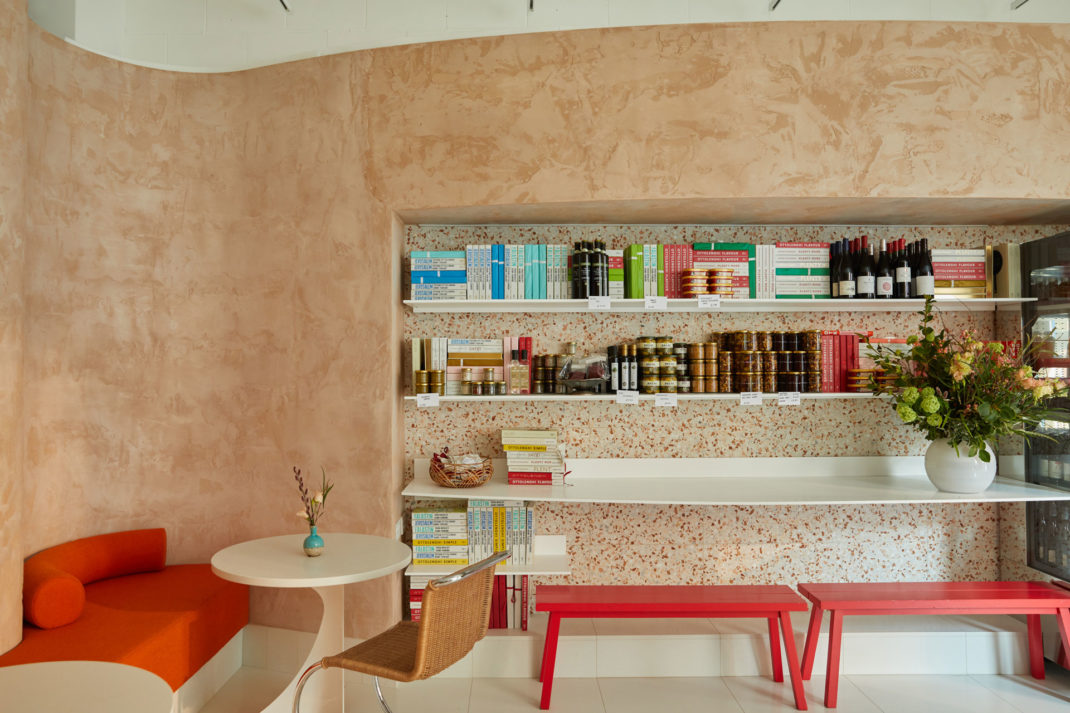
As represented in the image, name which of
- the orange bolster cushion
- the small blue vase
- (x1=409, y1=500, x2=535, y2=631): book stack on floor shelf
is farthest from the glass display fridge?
the orange bolster cushion

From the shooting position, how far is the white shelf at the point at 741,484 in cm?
345

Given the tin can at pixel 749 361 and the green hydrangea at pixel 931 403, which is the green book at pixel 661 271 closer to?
the tin can at pixel 749 361

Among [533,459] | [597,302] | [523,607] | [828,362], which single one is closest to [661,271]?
[597,302]

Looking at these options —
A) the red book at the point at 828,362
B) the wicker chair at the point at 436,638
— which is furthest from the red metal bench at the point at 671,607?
the red book at the point at 828,362

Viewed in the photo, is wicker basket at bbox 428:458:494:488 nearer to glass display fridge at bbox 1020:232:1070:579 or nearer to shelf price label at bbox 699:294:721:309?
shelf price label at bbox 699:294:721:309

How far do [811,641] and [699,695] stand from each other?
63cm

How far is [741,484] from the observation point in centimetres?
382

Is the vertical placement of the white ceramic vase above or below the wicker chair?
above

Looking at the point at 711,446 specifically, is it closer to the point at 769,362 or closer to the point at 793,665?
the point at 769,362

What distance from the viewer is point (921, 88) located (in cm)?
351

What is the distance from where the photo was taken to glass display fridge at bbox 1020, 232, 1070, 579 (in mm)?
3619

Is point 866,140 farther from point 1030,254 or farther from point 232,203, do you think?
point 232,203

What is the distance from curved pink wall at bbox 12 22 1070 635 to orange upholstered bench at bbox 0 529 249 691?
183 mm

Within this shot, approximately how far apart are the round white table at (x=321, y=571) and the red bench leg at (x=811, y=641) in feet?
6.68
